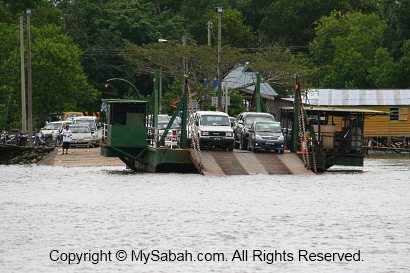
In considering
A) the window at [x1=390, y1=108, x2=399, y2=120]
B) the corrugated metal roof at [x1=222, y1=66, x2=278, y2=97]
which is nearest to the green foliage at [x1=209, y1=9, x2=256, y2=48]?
the corrugated metal roof at [x1=222, y1=66, x2=278, y2=97]

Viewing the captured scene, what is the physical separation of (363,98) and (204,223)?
196 ft

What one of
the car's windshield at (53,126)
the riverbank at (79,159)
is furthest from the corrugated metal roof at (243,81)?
the riverbank at (79,159)

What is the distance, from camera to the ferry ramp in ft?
179

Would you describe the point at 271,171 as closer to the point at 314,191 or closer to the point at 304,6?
the point at 314,191

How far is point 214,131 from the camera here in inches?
2304

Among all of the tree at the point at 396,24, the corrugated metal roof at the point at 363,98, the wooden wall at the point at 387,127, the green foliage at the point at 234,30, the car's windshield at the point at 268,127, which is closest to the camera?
the car's windshield at the point at 268,127

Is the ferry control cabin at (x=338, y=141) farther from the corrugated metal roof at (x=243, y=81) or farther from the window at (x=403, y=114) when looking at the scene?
the corrugated metal roof at (x=243, y=81)

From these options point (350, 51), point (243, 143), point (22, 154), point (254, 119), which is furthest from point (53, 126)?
point (350, 51)

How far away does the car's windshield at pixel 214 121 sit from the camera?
59.0 meters

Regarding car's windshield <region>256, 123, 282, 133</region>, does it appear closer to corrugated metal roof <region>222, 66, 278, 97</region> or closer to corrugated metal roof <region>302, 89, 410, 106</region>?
corrugated metal roof <region>302, 89, 410, 106</region>

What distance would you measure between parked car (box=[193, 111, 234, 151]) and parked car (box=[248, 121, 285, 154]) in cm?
130

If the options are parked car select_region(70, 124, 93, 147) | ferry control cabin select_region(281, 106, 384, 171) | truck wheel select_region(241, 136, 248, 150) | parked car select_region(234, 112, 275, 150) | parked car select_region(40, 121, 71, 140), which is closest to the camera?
ferry control cabin select_region(281, 106, 384, 171)

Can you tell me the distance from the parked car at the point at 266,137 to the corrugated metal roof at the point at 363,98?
36.0 metres

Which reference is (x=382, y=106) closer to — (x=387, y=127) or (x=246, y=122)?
(x=387, y=127)
